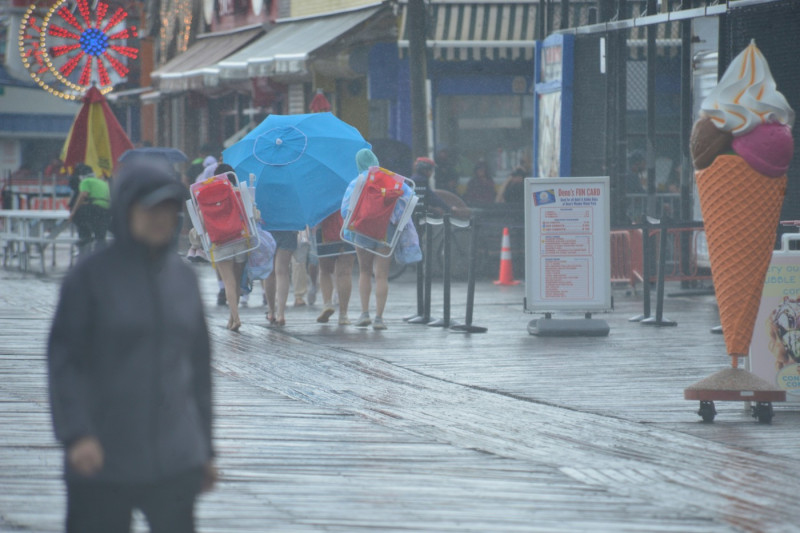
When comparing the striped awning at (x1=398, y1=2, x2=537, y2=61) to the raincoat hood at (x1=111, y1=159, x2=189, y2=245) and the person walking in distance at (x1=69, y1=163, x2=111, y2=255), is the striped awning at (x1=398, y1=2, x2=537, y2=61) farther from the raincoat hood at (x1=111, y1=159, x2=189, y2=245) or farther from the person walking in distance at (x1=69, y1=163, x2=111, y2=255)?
the raincoat hood at (x1=111, y1=159, x2=189, y2=245)

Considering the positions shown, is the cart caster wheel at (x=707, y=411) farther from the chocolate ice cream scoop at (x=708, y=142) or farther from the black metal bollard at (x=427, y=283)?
the black metal bollard at (x=427, y=283)

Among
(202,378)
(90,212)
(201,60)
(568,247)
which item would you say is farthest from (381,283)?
(201,60)

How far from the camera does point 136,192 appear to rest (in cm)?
368

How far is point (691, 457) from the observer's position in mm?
7344

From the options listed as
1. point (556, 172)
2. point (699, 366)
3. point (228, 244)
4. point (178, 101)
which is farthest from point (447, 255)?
point (178, 101)

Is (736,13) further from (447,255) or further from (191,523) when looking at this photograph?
(191,523)

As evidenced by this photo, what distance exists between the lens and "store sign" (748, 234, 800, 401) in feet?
28.6

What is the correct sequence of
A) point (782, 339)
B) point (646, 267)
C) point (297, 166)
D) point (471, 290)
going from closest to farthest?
point (782, 339) < point (471, 290) < point (646, 267) < point (297, 166)

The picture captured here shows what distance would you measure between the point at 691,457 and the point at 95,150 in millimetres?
17797

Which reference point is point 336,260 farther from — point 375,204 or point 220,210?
point 220,210

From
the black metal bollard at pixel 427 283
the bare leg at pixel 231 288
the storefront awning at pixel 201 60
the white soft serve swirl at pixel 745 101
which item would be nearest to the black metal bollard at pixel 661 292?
the black metal bollard at pixel 427 283

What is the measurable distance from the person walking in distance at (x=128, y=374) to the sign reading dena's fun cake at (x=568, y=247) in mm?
9647

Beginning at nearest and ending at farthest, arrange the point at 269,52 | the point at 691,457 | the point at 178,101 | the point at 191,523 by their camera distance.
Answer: the point at 191,523
the point at 691,457
the point at 269,52
the point at 178,101

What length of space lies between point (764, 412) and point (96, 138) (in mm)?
17124
